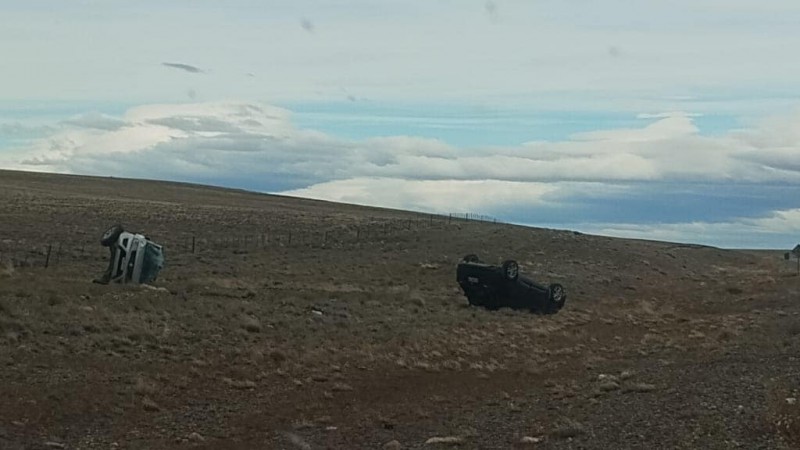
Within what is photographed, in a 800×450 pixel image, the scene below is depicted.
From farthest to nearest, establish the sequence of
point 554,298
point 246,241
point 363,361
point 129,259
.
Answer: point 246,241 < point 554,298 < point 129,259 < point 363,361

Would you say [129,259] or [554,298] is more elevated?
[554,298]

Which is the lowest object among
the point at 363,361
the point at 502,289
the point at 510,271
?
the point at 363,361

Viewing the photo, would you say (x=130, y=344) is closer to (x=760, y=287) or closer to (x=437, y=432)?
(x=437, y=432)

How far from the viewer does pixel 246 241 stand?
48031 millimetres

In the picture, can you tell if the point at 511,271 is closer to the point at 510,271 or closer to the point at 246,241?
the point at 510,271

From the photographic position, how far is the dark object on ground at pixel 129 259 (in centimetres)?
2542

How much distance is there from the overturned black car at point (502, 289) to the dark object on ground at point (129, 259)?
8591 mm

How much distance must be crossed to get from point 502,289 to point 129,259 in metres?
10.0

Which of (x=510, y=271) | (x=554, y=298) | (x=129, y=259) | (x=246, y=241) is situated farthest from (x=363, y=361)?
(x=246, y=241)

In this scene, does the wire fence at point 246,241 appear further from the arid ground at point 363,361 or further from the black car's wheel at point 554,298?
the black car's wheel at point 554,298

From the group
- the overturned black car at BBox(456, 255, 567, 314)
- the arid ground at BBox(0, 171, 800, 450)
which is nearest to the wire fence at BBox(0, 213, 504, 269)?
the arid ground at BBox(0, 171, 800, 450)

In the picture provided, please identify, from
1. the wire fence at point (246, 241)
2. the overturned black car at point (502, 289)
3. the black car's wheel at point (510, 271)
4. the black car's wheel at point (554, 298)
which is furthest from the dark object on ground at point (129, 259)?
the black car's wheel at point (554, 298)

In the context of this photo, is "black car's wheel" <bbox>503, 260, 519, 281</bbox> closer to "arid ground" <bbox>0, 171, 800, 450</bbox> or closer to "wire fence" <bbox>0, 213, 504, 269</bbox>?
"arid ground" <bbox>0, 171, 800, 450</bbox>

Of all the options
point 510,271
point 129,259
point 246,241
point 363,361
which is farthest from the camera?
point 246,241
